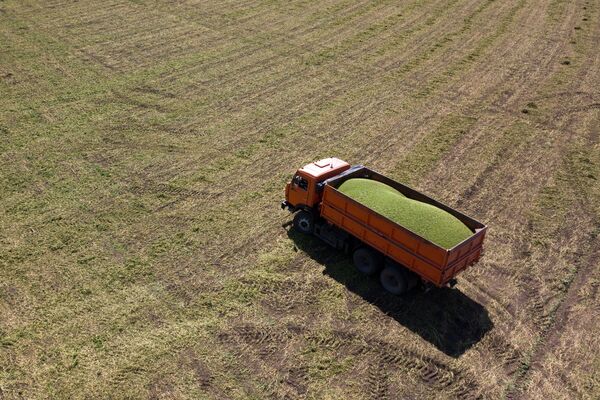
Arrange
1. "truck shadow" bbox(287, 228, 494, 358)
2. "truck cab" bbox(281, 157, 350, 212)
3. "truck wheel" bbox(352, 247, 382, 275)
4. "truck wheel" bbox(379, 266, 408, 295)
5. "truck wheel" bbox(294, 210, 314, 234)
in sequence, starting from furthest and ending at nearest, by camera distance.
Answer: "truck wheel" bbox(294, 210, 314, 234), "truck cab" bbox(281, 157, 350, 212), "truck wheel" bbox(352, 247, 382, 275), "truck wheel" bbox(379, 266, 408, 295), "truck shadow" bbox(287, 228, 494, 358)

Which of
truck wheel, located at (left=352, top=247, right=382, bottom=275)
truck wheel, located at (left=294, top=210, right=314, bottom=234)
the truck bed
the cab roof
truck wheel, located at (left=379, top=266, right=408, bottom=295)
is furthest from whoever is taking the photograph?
truck wheel, located at (left=294, top=210, right=314, bottom=234)

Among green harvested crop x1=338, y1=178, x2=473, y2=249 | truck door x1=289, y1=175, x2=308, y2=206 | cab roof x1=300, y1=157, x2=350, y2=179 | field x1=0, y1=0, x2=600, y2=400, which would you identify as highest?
green harvested crop x1=338, y1=178, x2=473, y2=249

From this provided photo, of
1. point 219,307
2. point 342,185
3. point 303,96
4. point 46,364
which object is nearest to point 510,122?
point 303,96

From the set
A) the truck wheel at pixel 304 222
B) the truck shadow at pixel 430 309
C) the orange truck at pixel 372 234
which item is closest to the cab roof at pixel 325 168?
the orange truck at pixel 372 234

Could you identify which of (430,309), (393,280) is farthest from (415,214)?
(430,309)

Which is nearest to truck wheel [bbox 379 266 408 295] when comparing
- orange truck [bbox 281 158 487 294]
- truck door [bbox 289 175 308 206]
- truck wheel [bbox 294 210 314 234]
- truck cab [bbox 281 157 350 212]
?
orange truck [bbox 281 158 487 294]

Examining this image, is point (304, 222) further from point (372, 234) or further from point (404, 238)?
point (404, 238)

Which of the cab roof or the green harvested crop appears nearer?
the green harvested crop

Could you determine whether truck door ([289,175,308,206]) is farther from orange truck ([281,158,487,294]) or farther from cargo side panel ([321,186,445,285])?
cargo side panel ([321,186,445,285])
